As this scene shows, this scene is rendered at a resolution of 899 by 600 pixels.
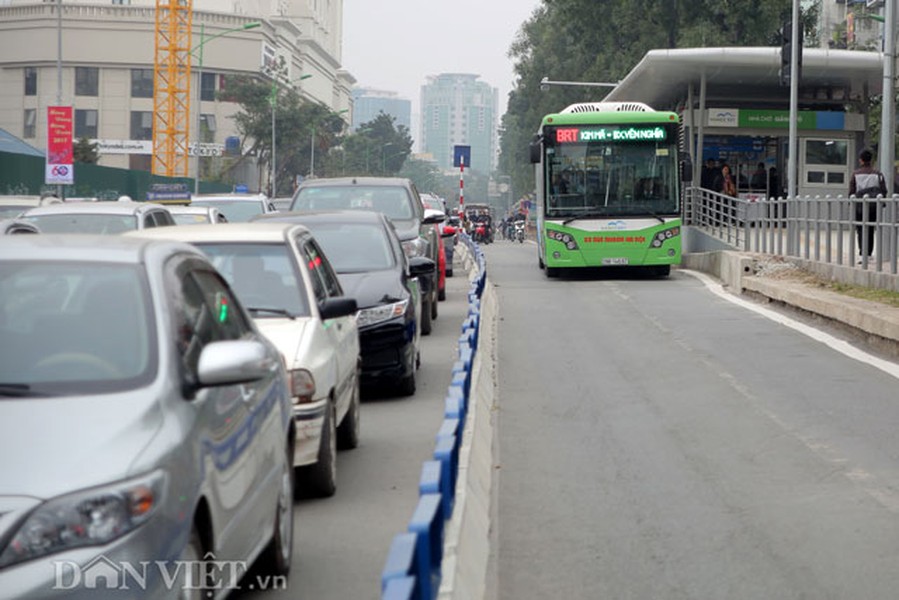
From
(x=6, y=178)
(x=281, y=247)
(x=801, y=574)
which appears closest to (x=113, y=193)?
(x=6, y=178)

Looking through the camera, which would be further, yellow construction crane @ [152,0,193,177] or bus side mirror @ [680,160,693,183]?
yellow construction crane @ [152,0,193,177]

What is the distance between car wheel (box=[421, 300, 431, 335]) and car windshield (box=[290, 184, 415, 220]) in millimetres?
1666

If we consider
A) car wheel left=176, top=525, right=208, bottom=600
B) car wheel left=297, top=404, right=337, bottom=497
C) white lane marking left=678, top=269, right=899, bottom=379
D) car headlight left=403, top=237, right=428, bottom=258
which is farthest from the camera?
car headlight left=403, top=237, right=428, bottom=258

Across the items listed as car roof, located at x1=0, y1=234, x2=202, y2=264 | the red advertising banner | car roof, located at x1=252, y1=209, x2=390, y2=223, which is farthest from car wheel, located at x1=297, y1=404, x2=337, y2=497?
the red advertising banner

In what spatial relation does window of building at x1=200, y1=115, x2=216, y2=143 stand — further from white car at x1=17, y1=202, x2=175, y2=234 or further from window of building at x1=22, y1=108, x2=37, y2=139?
white car at x1=17, y1=202, x2=175, y2=234

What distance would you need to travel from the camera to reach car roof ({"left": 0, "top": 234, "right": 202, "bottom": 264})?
5988mm

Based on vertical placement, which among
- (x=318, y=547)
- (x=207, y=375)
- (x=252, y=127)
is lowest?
(x=318, y=547)

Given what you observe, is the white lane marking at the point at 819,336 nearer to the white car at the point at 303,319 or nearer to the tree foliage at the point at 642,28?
the white car at the point at 303,319

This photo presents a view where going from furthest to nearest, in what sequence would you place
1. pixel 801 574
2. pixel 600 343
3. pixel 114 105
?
→ pixel 114 105
pixel 600 343
pixel 801 574

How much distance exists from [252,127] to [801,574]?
94.5m

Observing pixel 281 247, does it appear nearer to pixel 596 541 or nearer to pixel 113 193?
pixel 596 541

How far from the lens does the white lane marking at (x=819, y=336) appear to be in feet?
50.7

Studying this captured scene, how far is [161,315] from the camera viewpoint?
5652 mm

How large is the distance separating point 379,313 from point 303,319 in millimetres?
3707
